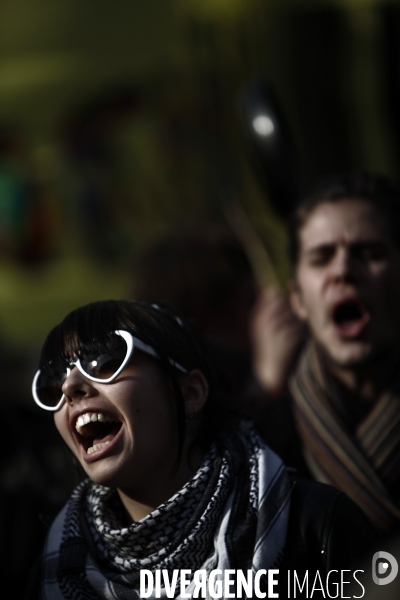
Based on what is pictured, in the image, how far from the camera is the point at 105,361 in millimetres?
1630

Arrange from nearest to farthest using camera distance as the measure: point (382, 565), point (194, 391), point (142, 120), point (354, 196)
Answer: point (382, 565) → point (194, 391) → point (354, 196) → point (142, 120)

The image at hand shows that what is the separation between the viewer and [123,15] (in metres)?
6.67

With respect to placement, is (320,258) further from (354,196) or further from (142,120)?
(142,120)

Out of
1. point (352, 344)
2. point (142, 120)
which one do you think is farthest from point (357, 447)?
point (142, 120)

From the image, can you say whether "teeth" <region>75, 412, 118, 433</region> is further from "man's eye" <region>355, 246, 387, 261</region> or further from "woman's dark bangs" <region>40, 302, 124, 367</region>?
"man's eye" <region>355, 246, 387, 261</region>

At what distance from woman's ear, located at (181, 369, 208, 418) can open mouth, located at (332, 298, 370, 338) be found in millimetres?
522

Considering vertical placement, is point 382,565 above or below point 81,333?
below

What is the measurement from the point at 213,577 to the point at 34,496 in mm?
669

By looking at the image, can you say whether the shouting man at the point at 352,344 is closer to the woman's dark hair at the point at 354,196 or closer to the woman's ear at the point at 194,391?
the woman's dark hair at the point at 354,196

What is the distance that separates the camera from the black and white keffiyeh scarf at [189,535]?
5.32 ft

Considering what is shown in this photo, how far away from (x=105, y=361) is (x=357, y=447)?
825mm

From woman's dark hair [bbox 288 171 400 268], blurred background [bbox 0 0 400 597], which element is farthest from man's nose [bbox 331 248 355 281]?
blurred background [bbox 0 0 400 597]

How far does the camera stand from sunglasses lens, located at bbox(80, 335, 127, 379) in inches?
64.0

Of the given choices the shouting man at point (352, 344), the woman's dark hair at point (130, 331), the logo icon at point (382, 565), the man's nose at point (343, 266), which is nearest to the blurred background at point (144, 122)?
the shouting man at point (352, 344)
